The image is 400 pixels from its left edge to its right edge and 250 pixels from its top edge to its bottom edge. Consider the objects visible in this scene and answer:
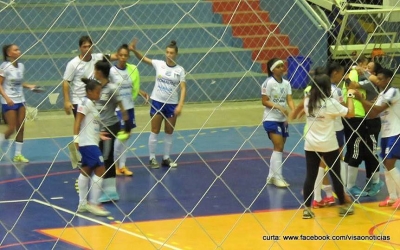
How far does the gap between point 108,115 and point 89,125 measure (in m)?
0.36

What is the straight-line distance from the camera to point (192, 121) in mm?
11852

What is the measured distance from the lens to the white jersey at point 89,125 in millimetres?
6579

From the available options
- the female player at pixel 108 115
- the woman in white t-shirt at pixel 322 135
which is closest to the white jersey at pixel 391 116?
the woman in white t-shirt at pixel 322 135

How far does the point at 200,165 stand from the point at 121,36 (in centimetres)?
505

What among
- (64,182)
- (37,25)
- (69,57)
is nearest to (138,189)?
(64,182)

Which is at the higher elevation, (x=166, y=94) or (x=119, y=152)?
(x=166, y=94)

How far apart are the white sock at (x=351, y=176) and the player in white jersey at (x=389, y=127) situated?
49 cm

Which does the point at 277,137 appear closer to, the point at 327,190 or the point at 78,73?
the point at 327,190

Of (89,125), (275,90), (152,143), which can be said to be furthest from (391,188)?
(152,143)

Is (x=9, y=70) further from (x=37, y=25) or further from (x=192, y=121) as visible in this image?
(x=37, y=25)

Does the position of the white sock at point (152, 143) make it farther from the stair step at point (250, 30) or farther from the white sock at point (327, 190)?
the stair step at point (250, 30)

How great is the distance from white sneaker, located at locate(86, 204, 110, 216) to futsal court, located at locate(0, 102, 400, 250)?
0.20 feet

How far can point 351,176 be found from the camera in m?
7.69

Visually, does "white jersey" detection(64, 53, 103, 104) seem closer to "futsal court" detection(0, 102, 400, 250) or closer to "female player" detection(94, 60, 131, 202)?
"female player" detection(94, 60, 131, 202)
